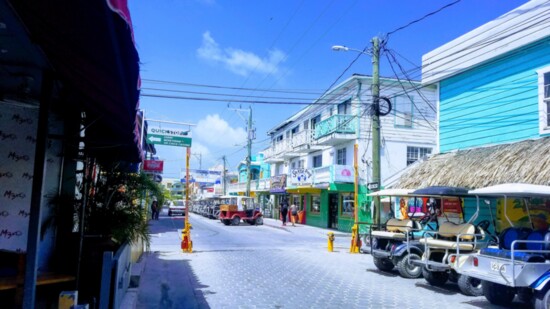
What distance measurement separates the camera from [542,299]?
6988mm

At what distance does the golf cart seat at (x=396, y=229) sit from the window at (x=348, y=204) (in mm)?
15107

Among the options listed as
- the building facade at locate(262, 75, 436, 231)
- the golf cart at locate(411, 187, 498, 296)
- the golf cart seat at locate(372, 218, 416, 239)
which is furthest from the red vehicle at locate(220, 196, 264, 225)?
the golf cart at locate(411, 187, 498, 296)

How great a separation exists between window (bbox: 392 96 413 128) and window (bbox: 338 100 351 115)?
2.77 meters

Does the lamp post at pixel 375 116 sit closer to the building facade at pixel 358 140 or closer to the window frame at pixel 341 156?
the building facade at pixel 358 140

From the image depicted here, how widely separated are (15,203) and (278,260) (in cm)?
966

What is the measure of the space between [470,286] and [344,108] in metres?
20.5

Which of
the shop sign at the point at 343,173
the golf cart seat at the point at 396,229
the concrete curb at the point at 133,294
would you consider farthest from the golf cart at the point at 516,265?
the shop sign at the point at 343,173

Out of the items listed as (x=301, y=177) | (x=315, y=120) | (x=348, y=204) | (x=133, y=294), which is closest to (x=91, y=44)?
(x=133, y=294)

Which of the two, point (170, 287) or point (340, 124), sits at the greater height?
point (340, 124)

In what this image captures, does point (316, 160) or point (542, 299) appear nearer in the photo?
point (542, 299)

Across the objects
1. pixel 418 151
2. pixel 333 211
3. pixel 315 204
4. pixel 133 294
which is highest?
pixel 418 151

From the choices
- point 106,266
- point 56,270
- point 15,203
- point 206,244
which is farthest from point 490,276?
point 206,244

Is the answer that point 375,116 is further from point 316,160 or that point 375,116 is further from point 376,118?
point 316,160

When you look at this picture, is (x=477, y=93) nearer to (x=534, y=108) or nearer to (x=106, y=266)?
(x=534, y=108)
